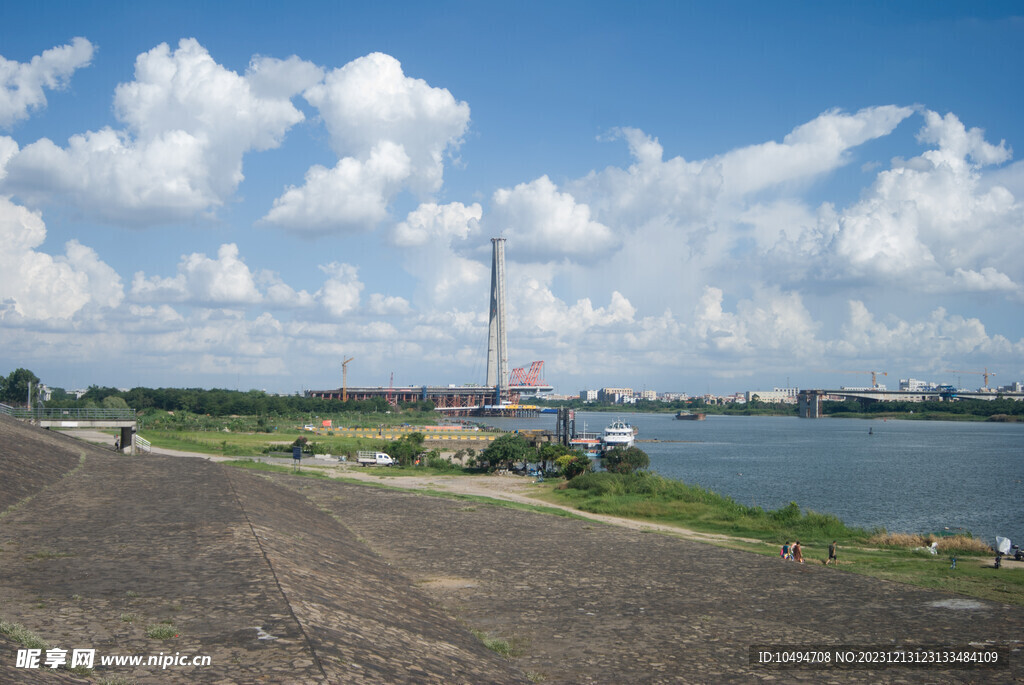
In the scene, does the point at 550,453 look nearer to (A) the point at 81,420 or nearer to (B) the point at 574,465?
(B) the point at 574,465

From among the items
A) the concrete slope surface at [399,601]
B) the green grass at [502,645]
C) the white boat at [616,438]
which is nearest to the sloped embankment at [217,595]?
the concrete slope surface at [399,601]

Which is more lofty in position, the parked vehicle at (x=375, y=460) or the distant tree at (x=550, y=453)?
the distant tree at (x=550, y=453)

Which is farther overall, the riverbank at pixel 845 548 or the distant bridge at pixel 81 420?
the distant bridge at pixel 81 420

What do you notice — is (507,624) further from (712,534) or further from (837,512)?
(837,512)

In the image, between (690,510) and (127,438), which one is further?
(127,438)

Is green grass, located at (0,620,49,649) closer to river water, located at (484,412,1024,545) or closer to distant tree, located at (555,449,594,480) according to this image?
river water, located at (484,412,1024,545)

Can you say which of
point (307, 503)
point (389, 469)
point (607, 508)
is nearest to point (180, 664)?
point (307, 503)

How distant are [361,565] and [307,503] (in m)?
11.1

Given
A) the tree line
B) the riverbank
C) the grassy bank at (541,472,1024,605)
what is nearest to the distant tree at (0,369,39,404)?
the tree line

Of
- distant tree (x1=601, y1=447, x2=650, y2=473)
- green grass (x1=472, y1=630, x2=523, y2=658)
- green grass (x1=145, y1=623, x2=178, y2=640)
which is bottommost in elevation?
distant tree (x1=601, y1=447, x2=650, y2=473)

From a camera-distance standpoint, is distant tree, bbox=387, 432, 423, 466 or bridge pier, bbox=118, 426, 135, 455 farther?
distant tree, bbox=387, 432, 423, 466

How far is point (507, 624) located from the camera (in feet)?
42.7

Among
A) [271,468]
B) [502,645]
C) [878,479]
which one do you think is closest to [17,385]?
[271,468]

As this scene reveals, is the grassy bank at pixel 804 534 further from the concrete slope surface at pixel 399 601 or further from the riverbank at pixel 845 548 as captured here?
the concrete slope surface at pixel 399 601
